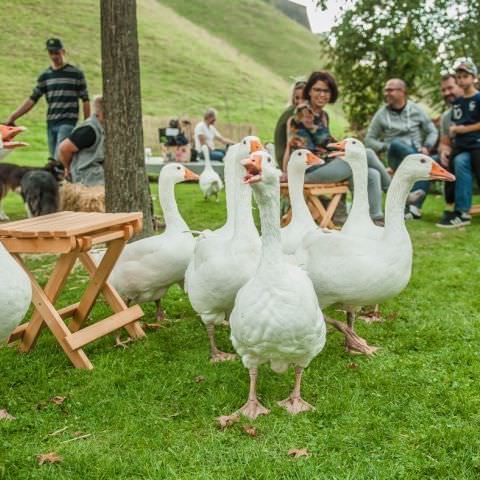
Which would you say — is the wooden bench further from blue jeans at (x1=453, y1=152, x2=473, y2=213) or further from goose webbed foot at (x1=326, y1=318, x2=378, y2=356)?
goose webbed foot at (x1=326, y1=318, x2=378, y2=356)

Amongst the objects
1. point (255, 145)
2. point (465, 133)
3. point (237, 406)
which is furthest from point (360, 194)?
point (465, 133)

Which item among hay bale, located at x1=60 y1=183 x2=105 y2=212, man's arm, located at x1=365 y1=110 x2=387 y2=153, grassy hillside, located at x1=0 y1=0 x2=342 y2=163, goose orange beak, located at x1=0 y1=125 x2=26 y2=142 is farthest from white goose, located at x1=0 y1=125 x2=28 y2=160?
grassy hillside, located at x1=0 y1=0 x2=342 y2=163

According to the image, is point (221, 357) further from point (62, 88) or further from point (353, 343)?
point (62, 88)

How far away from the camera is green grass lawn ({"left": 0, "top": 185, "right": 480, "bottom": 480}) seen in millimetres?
2859

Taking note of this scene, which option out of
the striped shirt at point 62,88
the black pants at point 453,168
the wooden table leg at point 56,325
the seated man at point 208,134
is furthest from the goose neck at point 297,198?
the seated man at point 208,134

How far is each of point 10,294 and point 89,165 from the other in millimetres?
5731

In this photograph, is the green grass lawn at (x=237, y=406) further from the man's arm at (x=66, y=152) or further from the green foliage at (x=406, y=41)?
the green foliage at (x=406, y=41)

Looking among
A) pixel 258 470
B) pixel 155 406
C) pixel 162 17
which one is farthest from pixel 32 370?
pixel 162 17

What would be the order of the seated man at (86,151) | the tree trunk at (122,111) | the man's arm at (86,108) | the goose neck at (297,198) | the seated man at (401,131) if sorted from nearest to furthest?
the goose neck at (297,198)
the tree trunk at (122,111)
the seated man at (86,151)
the seated man at (401,131)
the man's arm at (86,108)

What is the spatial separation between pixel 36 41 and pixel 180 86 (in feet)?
25.1

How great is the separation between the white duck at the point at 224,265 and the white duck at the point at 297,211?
0.67 meters

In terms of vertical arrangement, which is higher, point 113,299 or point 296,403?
point 113,299

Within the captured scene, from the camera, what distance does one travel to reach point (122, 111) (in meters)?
5.79

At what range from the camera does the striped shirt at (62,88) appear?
870 cm
